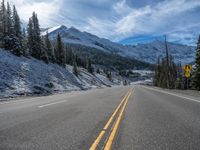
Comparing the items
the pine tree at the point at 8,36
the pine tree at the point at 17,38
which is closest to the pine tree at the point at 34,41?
the pine tree at the point at 17,38

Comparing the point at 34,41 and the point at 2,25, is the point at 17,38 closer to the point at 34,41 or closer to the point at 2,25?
the point at 2,25

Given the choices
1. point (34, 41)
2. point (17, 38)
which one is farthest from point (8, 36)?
point (34, 41)

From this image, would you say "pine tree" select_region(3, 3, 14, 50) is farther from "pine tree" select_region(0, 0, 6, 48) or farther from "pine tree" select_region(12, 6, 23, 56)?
"pine tree" select_region(12, 6, 23, 56)

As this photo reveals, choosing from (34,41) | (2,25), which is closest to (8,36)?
(2,25)

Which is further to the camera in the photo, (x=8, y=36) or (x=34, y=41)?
(x=34, y=41)

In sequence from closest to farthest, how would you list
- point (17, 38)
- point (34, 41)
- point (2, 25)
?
point (2, 25)
point (17, 38)
point (34, 41)

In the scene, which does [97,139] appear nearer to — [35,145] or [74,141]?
[74,141]

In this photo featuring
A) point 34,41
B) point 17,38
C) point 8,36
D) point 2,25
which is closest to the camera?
point 8,36

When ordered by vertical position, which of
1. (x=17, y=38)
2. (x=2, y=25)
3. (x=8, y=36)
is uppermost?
(x=2, y=25)

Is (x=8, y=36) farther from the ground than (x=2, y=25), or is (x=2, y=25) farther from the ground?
(x=2, y=25)

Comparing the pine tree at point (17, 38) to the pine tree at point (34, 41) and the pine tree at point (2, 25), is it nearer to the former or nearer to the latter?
the pine tree at point (2, 25)

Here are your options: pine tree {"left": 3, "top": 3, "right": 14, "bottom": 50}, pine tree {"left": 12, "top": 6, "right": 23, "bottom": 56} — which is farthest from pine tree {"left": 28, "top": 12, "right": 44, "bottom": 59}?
pine tree {"left": 3, "top": 3, "right": 14, "bottom": 50}

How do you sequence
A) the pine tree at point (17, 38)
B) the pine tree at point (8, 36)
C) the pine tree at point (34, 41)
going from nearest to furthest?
the pine tree at point (8, 36), the pine tree at point (17, 38), the pine tree at point (34, 41)

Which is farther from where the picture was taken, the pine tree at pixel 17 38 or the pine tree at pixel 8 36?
the pine tree at pixel 17 38
